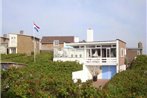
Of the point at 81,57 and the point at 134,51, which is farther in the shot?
the point at 134,51

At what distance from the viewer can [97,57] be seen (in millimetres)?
34000

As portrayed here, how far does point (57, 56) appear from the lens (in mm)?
34531

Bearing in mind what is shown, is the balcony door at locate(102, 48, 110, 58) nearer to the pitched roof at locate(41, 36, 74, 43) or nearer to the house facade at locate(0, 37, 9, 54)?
the house facade at locate(0, 37, 9, 54)

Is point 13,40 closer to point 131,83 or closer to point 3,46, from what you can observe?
point 3,46

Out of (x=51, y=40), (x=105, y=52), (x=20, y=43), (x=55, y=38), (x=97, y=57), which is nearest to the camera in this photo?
(x=97, y=57)

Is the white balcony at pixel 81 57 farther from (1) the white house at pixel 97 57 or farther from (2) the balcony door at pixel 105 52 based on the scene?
(2) the balcony door at pixel 105 52

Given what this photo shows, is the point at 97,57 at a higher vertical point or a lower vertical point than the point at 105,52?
lower

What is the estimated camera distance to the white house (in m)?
32.9

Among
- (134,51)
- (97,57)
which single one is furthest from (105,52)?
(134,51)

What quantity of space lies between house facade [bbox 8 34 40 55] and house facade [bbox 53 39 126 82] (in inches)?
590

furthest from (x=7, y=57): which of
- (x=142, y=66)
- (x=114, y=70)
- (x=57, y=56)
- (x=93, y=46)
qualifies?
(x=142, y=66)

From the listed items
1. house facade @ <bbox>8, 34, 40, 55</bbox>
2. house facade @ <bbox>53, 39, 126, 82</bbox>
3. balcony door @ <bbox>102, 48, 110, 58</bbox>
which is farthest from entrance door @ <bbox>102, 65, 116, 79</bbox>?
house facade @ <bbox>8, 34, 40, 55</bbox>

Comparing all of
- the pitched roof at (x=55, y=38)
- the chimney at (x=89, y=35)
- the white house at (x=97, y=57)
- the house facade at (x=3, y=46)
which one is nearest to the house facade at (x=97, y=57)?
the white house at (x=97, y=57)

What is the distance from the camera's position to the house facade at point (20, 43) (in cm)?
4904
